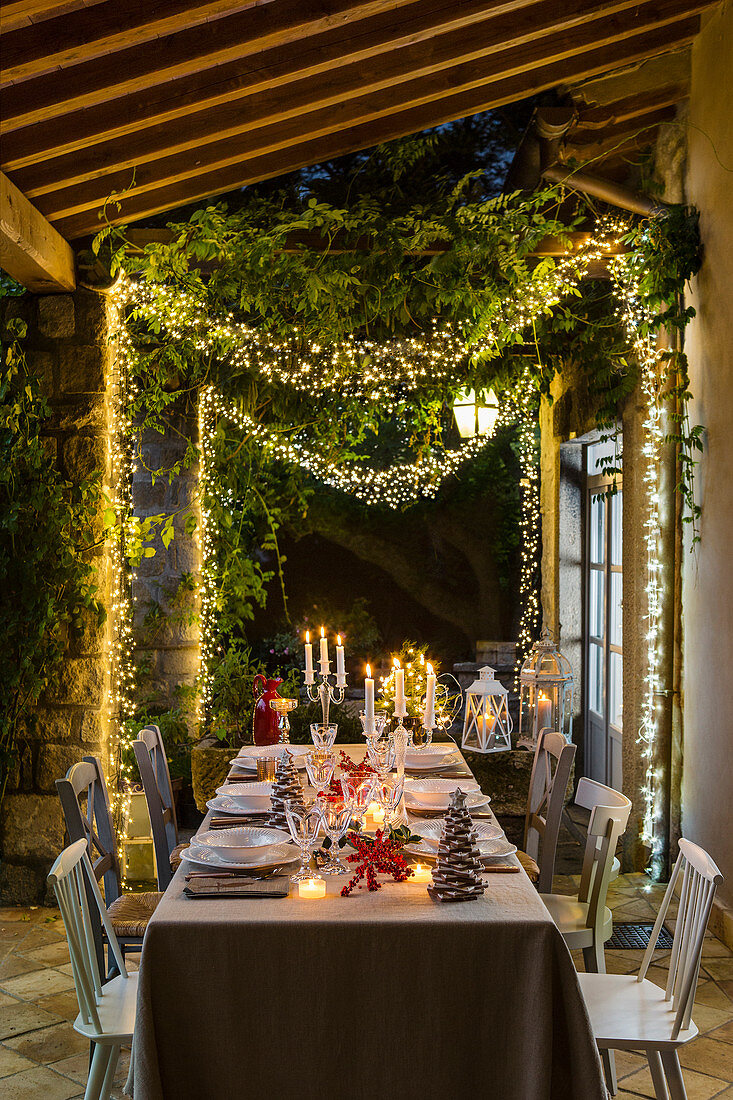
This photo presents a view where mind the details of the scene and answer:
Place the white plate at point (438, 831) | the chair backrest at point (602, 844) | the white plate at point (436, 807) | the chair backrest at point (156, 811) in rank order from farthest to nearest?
the chair backrest at point (156, 811)
the white plate at point (436, 807)
the chair backrest at point (602, 844)
the white plate at point (438, 831)

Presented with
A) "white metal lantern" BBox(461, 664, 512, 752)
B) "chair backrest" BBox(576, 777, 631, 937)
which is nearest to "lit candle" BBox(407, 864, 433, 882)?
"chair backrest" BBox(576, 777, 631, 937)

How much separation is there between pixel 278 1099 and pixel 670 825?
10.2 ft

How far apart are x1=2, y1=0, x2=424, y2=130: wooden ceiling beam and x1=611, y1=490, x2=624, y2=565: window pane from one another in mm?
3330

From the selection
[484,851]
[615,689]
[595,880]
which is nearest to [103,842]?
[484,851]

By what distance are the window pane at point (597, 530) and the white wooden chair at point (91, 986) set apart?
443cm

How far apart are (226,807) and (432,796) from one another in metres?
0.61

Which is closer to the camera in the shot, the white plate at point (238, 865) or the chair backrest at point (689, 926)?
the chair backrest at point (689, 926)

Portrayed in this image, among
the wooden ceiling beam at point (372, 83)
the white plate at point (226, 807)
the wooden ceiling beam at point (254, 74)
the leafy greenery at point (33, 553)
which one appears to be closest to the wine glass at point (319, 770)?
the white plate at point (226, 807)

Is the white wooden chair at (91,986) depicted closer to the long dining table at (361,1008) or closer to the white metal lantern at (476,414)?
the long dining table at (361,1008)

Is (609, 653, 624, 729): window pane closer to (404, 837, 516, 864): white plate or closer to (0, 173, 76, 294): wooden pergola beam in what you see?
(404, 837, 516, 864): white plate

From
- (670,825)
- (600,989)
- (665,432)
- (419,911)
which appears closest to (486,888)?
(419,911)

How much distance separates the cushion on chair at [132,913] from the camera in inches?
107

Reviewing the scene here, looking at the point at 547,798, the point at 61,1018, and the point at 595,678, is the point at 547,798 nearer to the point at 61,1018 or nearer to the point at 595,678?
the point at 61,1018

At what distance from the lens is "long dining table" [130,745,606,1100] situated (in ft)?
6.33
